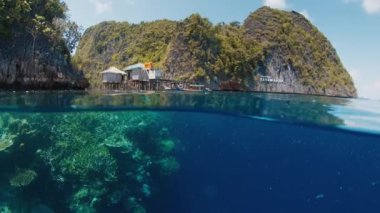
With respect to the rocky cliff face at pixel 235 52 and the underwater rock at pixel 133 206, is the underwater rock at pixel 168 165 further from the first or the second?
the rocky cliff face at pixel 235 52

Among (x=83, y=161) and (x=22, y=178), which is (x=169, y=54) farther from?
(x=22, y=178)

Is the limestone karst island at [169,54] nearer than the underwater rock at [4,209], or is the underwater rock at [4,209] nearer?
the underwater rock at [4,209]

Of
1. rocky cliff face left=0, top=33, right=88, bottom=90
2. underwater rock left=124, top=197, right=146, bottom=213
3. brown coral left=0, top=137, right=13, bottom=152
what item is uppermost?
rocky cliff face left=0, top=33, right=88, bottom=90

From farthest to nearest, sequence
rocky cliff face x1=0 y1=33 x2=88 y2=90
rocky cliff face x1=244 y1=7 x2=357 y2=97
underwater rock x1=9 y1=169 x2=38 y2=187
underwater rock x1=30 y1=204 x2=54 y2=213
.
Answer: rocky cliff face x1=244 y1=7 x2=357 y2=97 < rocky cliff face x1=0 y1=33 x2=88 y2=90 < underwater rock x1=9 y1=169 x2=38 y2=187 < underwater rock x1=30 y1=204 x2=54 y2=213

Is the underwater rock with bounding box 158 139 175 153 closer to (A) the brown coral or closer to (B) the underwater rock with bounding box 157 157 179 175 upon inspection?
(B) the underwater rock with bounding box 157 157 179 175

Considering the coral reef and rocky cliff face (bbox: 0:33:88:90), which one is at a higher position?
rocky cliff face (bbox: 0:33:88:90)

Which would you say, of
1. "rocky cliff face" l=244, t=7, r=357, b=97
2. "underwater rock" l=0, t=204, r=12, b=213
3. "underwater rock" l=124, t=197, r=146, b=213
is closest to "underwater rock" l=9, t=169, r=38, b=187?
"underwater rock" l=0, t=204, r=12, b=213

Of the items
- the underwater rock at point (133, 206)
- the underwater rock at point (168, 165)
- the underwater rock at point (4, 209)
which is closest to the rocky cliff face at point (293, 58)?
the underwater rock at point (168, 165)
